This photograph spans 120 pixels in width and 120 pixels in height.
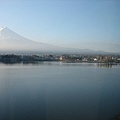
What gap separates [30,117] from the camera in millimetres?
2332

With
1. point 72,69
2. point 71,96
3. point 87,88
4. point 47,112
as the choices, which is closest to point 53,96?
point 71,96

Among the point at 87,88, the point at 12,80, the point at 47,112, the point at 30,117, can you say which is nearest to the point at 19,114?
the point at 30,117

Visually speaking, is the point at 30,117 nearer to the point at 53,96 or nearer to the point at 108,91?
the point at 53,96

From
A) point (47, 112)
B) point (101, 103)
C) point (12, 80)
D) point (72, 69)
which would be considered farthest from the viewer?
point (72, 69)

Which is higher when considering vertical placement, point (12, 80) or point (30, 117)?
point (12, 80)

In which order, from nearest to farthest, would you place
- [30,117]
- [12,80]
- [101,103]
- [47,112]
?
[30,117] → [47,112] → [101,103] → [12,80]

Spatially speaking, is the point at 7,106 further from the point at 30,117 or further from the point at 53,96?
the point at 53,96

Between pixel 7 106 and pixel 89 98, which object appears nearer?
pixel 7 106

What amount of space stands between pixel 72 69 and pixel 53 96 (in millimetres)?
2908

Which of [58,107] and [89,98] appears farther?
[89,98]

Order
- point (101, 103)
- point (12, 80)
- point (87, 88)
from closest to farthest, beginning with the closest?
point (101, 103)
point (12, 80)
point (87, 88)

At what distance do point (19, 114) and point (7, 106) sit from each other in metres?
0.18

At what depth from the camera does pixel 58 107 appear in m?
2.68

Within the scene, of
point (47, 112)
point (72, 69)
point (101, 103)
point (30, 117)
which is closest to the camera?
point (30, 117)
